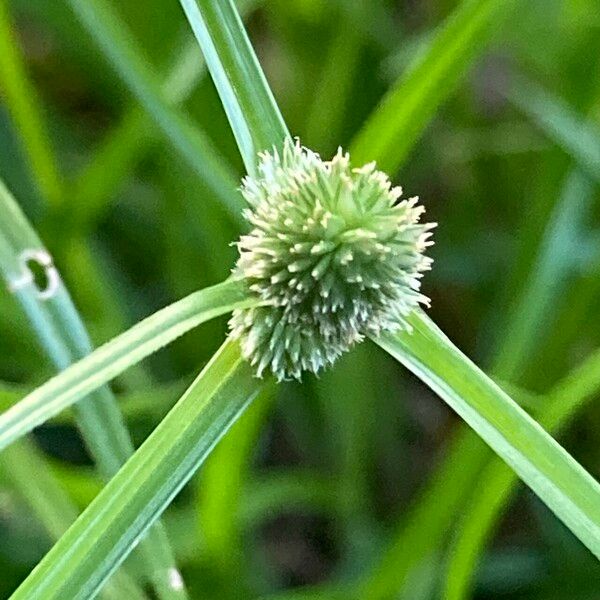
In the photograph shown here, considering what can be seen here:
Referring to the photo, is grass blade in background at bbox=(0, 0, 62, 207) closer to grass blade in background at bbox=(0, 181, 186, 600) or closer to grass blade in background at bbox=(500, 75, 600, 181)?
grass blade in background at bbox=(0, 181, 186, 600)

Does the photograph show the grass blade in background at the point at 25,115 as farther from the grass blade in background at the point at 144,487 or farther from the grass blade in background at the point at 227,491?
the grass blade in background at the point at 144,487

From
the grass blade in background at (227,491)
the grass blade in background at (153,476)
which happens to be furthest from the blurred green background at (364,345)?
the grass blade in background at (153,476)

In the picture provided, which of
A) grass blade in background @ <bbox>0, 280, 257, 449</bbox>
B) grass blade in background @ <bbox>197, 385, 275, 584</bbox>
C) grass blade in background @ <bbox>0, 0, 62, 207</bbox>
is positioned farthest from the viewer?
grass blade in background @ <bbox>0, 0, 62, 207</bbox>

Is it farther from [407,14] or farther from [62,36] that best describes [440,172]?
[62,36]

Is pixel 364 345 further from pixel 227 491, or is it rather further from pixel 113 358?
pixel 113 358

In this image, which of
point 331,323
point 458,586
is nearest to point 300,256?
point 331,323

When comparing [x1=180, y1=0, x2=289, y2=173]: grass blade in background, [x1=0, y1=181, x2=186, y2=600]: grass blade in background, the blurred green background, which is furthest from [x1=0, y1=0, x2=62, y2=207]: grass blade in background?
[x1=180, y1=0, x2=289, y2=173]: grass blade in background
